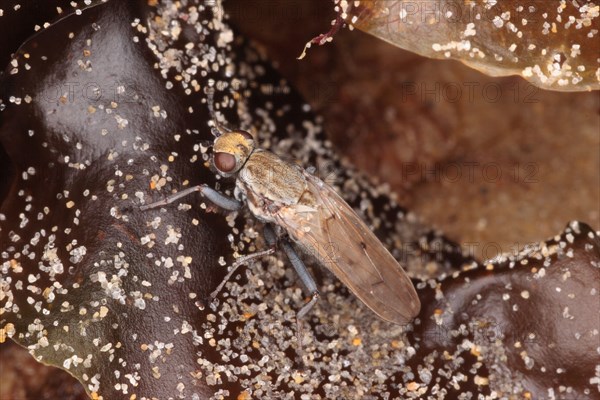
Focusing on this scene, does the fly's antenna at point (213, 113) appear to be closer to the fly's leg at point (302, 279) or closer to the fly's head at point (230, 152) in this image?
the fly's head at point (230, 152)

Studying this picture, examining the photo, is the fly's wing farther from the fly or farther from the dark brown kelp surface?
the dark brown kelp surface

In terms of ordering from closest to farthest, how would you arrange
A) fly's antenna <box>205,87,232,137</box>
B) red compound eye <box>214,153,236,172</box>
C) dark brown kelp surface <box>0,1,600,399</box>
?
1. dark brown kelp surface <box>0,1,600,399</box>
2. red compound eye <box>214,153,236,172</box>
3. fly's antenna <box>205,87,232,137</box>

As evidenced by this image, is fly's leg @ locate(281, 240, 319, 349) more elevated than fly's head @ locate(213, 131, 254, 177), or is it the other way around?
fly's head @ locate(213, 131, 254, 177)

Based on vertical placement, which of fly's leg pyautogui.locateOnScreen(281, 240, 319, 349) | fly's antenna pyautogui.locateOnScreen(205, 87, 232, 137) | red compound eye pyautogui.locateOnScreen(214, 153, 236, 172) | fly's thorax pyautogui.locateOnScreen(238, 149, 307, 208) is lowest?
fly's leg pyautogui.locateOnScreen(281, 240, 319, 349)

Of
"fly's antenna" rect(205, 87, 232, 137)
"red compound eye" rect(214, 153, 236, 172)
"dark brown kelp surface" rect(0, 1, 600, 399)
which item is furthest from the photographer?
"fly's antenna" rect(205, 87, 232, 137)

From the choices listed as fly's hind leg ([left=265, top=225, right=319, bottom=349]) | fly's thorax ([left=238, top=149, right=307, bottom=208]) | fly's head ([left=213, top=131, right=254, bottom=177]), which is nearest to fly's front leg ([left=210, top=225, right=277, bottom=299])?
fly's hind leg ([left=265, top=225, right=319, bottom=349])

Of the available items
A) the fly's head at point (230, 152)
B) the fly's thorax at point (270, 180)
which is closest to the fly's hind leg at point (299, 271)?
the fly's thorax at point (270, 180)

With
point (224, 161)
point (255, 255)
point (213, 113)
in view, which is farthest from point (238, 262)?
point (213, 113)

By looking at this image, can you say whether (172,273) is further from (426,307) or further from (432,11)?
(432,11)
